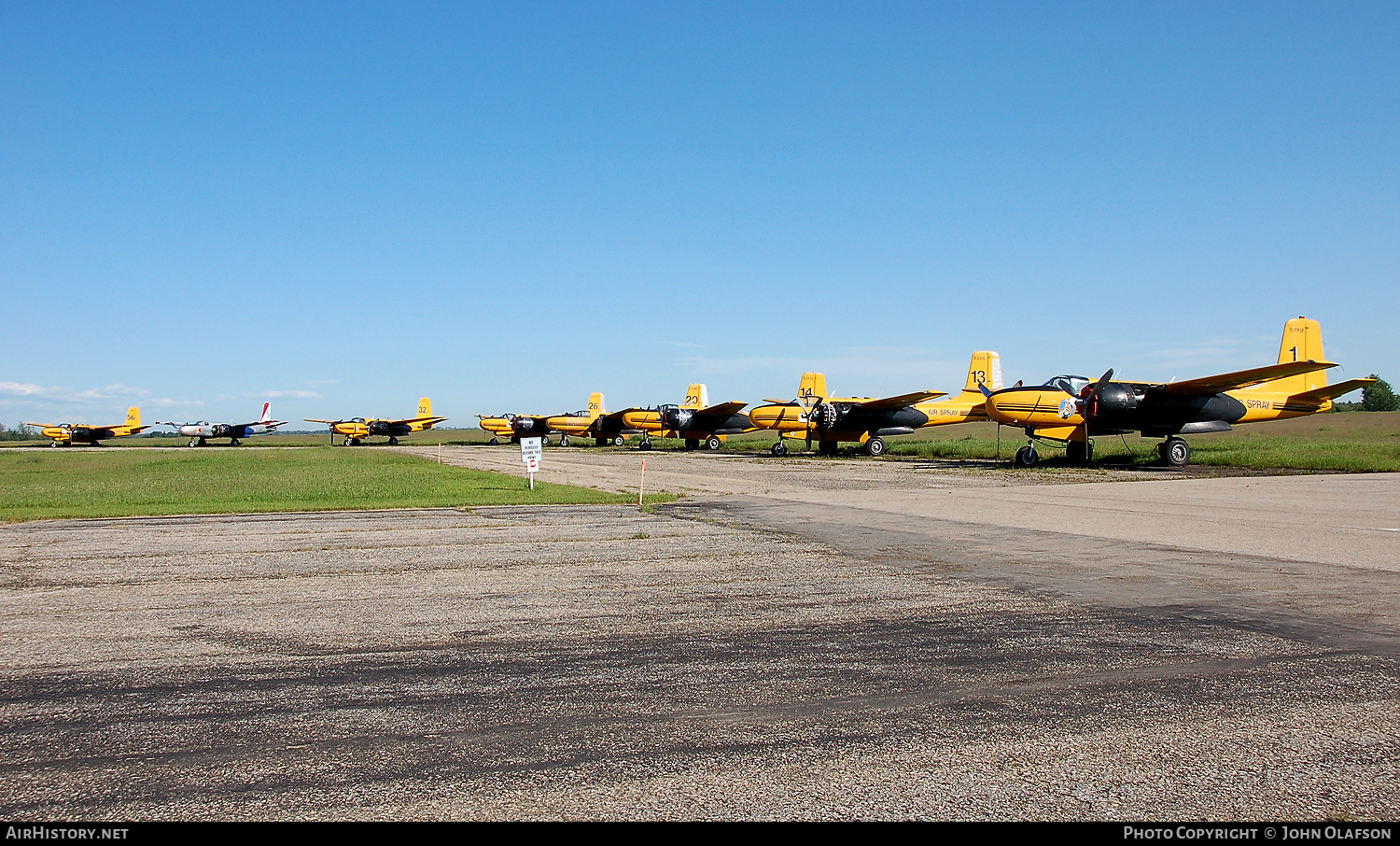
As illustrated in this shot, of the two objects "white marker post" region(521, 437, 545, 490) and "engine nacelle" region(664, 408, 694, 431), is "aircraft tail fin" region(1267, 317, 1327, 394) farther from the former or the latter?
"engine nacelle" region(664, 408, 694, 431)

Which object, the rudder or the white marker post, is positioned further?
the rudder

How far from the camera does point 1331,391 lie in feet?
97.0

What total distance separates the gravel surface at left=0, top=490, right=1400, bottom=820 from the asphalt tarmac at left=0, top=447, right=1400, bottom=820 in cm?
2

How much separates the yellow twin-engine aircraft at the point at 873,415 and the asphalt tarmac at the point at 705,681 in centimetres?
3366

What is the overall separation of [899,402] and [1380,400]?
362ft

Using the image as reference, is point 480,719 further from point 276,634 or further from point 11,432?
point 11,432

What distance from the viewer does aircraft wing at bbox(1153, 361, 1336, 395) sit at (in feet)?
82.9

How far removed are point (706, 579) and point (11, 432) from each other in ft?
718

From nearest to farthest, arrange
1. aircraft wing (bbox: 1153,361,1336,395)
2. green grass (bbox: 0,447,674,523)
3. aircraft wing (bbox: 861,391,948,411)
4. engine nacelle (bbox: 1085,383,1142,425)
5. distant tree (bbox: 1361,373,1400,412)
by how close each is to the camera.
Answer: green grass (bbox: 0,447,674,523) → aircraft wing (bbox: 1153,361,1336,395) → engine nacelle (bbox: 1085,383,1142,425) → aircraft wing (bbox: 861,391,948,411) → distant tree (bbox: 1361,373,1400,412)

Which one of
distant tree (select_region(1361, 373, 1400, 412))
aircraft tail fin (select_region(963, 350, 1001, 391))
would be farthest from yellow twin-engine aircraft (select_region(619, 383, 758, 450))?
distant tree (select_region(1361, 373, 1400, 412))

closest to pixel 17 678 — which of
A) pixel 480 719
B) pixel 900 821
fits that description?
pixel 480 719

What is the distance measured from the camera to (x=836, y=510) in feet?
51.4

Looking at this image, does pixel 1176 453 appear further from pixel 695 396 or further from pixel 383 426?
pixel 383 426

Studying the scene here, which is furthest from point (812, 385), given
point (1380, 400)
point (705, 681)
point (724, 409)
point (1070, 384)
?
point (1380, 400)
